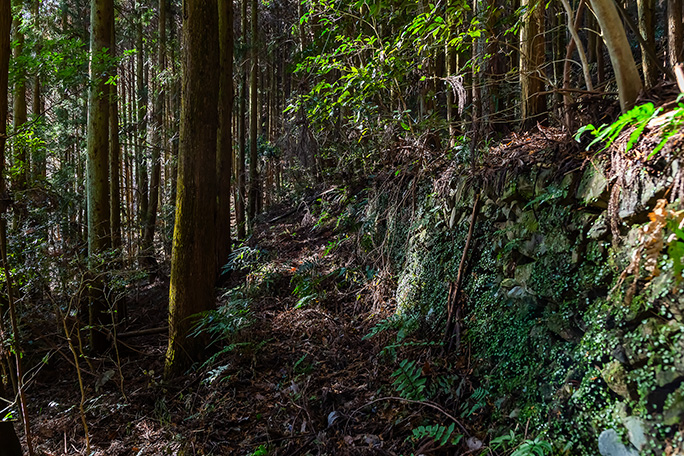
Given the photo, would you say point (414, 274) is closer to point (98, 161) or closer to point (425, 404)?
point (425, 404)

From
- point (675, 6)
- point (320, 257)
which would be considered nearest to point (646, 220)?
point (675, 6)

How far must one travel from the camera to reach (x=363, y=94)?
5.18 m

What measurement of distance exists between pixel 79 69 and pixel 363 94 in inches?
189

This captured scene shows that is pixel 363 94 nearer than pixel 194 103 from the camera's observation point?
No

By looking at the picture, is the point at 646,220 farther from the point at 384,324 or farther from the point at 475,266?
the point at 384,324

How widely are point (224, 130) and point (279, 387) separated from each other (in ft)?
19.2

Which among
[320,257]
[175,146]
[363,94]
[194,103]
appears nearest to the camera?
[194,103]

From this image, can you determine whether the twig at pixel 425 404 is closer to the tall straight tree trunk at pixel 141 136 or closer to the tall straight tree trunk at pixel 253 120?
the tall straight tree trunk at pixel 253 120

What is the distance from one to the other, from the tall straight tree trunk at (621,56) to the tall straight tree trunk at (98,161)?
6.98 metres

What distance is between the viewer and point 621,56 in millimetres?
2711

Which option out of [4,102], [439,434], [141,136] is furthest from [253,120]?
[439,434]

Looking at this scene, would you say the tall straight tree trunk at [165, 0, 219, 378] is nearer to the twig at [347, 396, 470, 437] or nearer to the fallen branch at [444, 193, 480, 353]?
the twig at [347, 396, 470, 437]

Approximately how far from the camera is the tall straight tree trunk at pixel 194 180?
463cm

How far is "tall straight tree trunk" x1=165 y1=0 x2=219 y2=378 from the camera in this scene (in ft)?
15.2
